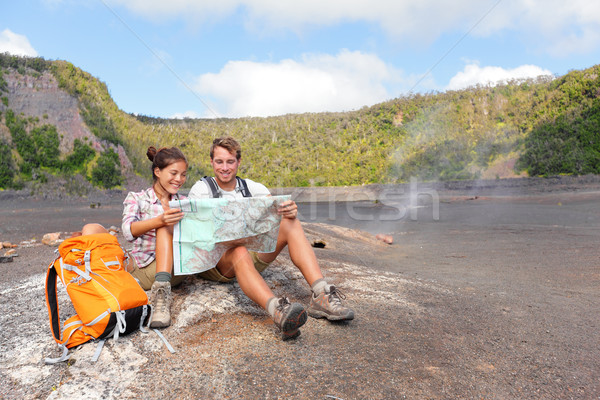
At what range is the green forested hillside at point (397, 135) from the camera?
21.2m

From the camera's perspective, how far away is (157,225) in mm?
2676

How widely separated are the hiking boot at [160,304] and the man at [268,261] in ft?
1.58

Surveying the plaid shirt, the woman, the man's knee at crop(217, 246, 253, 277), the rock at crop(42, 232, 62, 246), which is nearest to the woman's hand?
the woman

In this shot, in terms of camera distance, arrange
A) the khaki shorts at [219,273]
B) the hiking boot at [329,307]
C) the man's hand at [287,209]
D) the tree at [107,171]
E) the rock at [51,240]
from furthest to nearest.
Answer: the tree at [107,171] → the rock at [51,240] → the khaki shorts at [219,273] → the man's hand at [287,209] → the hiking boot at [329,307]

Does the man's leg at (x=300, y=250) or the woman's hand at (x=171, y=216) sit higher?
the woman's hand at (x=171, y=216)

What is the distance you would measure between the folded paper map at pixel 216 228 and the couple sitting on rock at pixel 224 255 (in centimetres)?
6

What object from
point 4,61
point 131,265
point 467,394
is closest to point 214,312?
point 131,265

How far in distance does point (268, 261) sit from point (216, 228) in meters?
0.61

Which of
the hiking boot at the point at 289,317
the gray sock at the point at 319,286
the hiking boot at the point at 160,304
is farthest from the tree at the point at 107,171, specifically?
the hiking boot at the point at 289,317

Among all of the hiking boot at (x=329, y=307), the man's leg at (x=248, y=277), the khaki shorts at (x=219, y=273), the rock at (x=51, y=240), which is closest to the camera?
the man's leg at (x=248, y=277)

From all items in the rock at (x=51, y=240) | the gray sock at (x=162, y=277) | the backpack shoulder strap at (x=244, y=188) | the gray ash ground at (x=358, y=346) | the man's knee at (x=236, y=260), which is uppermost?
the backpack shoulder strap at (x=244, y=188)

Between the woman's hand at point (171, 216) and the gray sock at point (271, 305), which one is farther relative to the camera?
the woman's hand at point (171, 216)

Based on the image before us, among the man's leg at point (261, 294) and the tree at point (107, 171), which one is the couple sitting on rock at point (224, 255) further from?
the tree at point (107, 171)

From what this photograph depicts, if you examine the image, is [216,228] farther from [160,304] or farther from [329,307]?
[329,307]
